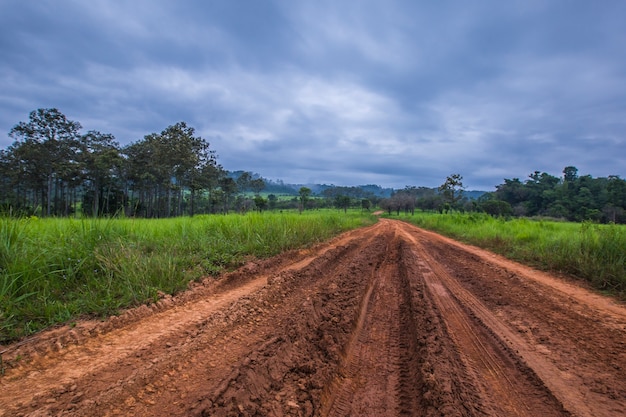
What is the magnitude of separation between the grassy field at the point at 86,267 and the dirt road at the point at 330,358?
1.08ft

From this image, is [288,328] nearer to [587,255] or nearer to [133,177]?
[587,255]

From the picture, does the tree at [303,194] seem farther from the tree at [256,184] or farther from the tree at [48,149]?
the tree at [48,149]

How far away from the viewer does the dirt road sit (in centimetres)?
204

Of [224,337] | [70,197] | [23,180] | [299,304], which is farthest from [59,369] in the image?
[70,197]

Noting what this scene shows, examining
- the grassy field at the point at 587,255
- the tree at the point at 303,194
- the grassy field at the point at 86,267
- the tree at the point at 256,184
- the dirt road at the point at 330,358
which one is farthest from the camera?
the tree at the point at 256,184

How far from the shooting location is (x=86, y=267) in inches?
160

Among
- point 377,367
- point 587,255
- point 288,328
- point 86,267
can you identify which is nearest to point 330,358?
point 377,367

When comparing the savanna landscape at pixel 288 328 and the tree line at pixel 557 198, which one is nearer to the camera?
the savanna landscape at pixel 288 328

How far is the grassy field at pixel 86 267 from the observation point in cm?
316

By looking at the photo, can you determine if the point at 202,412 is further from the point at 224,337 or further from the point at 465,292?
the point at 465,292

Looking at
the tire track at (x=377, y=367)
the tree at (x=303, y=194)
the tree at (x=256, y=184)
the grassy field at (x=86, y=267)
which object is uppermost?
the tree at (x=256, y=184)

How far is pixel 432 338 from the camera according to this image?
3014 mm

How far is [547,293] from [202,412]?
221 inches

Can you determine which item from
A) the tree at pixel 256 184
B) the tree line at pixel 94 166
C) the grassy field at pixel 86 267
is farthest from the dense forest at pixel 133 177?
the grassy field at pixel 86 267
